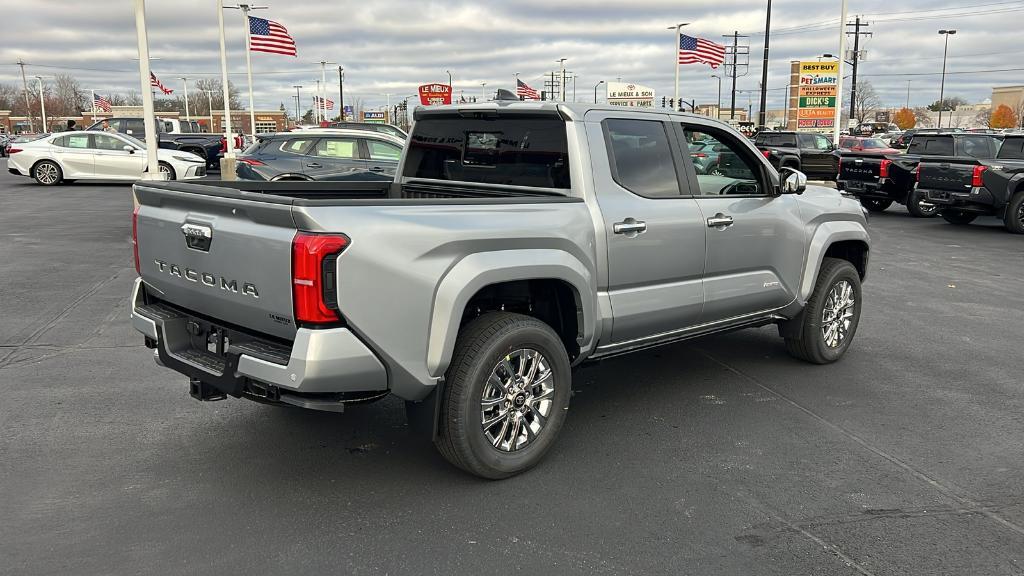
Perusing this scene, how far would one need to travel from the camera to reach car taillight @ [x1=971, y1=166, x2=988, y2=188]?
49.0 ft

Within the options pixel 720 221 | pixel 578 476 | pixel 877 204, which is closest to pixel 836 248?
pixel 720 221

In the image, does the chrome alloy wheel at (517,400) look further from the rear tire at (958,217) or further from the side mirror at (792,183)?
the rear tire at (958,217)

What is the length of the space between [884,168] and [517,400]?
16.5 m

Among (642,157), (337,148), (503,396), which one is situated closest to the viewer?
(503,396)

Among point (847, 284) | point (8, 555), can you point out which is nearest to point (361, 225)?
→ point (8, 555)

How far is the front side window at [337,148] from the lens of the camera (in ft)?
53.2

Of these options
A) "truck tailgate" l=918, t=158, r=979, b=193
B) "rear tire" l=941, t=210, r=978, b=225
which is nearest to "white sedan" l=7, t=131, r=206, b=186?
"truck tailgate" l=918, t=158, r=979, b=193

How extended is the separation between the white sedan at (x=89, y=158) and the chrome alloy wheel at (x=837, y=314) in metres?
20.1

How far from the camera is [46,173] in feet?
75.7

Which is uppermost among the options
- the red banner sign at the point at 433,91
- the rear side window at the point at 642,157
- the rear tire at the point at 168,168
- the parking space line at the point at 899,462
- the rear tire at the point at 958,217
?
the red banner sign at the point at 433,91

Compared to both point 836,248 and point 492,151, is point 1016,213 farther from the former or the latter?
point 492,151

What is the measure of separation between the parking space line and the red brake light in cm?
1391

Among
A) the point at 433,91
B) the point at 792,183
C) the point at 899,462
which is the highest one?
the point at 433,91

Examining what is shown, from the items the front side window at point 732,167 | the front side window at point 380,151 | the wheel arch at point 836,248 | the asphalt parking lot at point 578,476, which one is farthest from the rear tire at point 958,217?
the front side window at point 732,167
